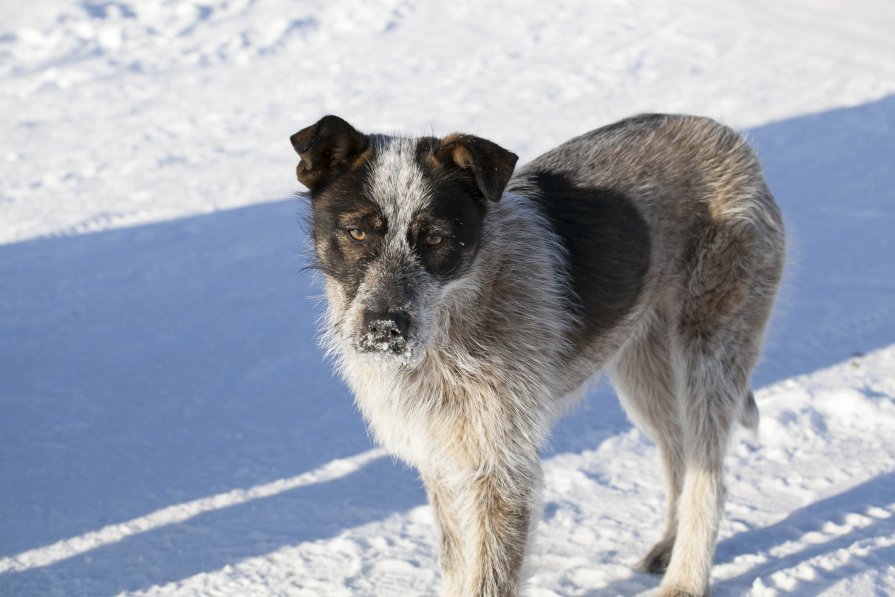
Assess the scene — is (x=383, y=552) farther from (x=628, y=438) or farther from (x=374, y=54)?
(x=374, y=54)

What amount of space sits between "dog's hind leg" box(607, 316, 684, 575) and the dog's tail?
313 millimetres

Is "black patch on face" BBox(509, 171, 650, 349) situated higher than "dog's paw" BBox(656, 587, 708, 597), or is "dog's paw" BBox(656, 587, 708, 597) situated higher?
"black patch on face" BBox(509, 171, 650, 349)

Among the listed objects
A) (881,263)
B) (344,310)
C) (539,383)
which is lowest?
(881,263)

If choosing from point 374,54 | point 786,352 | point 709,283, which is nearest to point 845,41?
point 374,54

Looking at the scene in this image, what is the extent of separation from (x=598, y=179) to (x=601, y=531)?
1.76m

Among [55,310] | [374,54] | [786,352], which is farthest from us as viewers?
[374,54]

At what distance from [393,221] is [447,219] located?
0.21 meters

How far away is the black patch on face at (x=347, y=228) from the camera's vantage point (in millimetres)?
3803

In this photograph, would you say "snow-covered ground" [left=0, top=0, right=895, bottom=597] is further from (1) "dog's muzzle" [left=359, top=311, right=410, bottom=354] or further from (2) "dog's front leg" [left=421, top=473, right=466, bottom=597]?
(1) "dog's muzzle" [left=359, top=311, right=410, bottom=354]

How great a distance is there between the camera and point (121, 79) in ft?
41.4

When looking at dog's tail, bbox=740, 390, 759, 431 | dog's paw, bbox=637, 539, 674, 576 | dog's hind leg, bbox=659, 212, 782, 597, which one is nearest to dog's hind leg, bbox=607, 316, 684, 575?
dog's paw, bbox=637, 539, 674, 576

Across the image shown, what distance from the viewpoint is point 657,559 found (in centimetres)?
498

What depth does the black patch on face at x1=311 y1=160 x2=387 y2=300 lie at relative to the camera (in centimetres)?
380

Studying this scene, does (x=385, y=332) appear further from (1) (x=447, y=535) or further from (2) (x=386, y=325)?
(1) (x=447, y=535)
